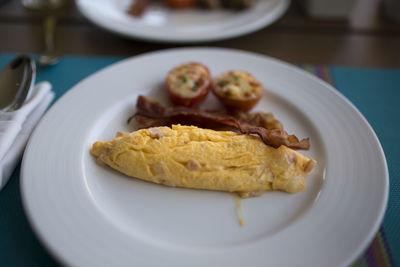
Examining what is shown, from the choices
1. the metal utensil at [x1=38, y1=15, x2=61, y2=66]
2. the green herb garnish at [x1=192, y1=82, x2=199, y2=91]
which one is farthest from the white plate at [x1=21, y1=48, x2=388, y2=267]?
the metal utensil at [x1=38, y1=15, x2=61, y2=66]

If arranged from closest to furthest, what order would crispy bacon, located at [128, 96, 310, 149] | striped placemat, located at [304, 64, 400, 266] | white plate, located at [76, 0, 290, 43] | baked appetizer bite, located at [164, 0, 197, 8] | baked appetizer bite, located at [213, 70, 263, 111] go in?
1. striped placemat, located at [304, 64, 400, 266]
2. crispy bacon, located at [128, 96, 310, 149]
3. baked appetizer bite, located at [213, 70, 263, 111]
4. white plate, located at [76, 0, 290, 43]
5. baked appetizer bite, located at [164, 0, 197, 8]

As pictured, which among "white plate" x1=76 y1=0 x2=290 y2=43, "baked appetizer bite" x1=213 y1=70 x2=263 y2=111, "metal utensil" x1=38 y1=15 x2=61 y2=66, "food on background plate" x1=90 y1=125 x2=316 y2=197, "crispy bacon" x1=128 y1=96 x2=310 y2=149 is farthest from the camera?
"white plate" x1=76 y1=0 x2=290 y2=43

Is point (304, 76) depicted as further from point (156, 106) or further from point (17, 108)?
point (17, 108)

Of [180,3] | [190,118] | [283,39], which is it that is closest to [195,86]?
[190,118]

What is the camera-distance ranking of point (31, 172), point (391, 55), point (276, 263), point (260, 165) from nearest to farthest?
point (276, 263), point (31, 172), point (260, 165), point (391, 55)

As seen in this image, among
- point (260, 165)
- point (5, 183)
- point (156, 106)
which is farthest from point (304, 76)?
point (5, 183)

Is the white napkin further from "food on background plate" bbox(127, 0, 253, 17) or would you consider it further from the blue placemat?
"food on background plate" bbox(127, 0, 253, 17)

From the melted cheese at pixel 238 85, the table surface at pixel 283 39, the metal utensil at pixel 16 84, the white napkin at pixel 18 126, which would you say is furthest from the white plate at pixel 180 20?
the white napkin at pixel 18 126
